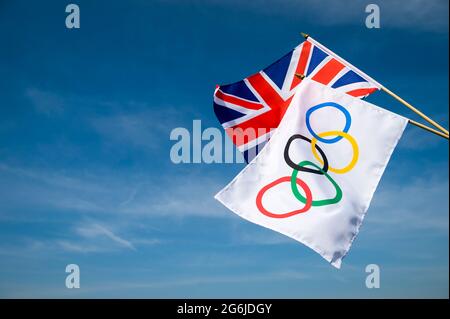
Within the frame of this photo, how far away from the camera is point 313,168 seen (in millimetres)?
10438

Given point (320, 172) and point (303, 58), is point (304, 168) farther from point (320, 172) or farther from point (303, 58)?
point (303, 58)

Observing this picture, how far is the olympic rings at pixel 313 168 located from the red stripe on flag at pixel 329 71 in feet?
5.15

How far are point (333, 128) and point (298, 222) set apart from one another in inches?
102

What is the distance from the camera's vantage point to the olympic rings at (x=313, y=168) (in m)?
9.95

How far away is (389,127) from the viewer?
9875 mm

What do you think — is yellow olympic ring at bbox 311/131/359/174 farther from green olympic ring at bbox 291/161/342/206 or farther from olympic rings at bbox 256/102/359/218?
green olympic ring at bbox 291/161/342/206

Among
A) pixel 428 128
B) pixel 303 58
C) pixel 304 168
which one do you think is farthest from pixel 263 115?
pixel 428 128

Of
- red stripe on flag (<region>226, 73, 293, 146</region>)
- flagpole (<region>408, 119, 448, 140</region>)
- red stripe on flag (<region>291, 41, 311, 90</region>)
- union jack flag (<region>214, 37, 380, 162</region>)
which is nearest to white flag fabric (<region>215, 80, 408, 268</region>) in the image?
flagpole (<region>408, 119, 448, 140</region>)

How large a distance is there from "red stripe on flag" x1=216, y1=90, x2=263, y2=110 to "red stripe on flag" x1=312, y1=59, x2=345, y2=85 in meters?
2.03

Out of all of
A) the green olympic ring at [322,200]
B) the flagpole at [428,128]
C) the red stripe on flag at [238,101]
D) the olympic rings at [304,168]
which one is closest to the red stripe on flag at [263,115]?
the red stripe on flag at [238,101]

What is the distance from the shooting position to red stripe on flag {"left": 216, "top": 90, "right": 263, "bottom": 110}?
13.4 m

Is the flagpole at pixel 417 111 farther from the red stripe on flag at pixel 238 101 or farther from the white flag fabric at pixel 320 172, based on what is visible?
the red stripe on flag at pixel 238 101
